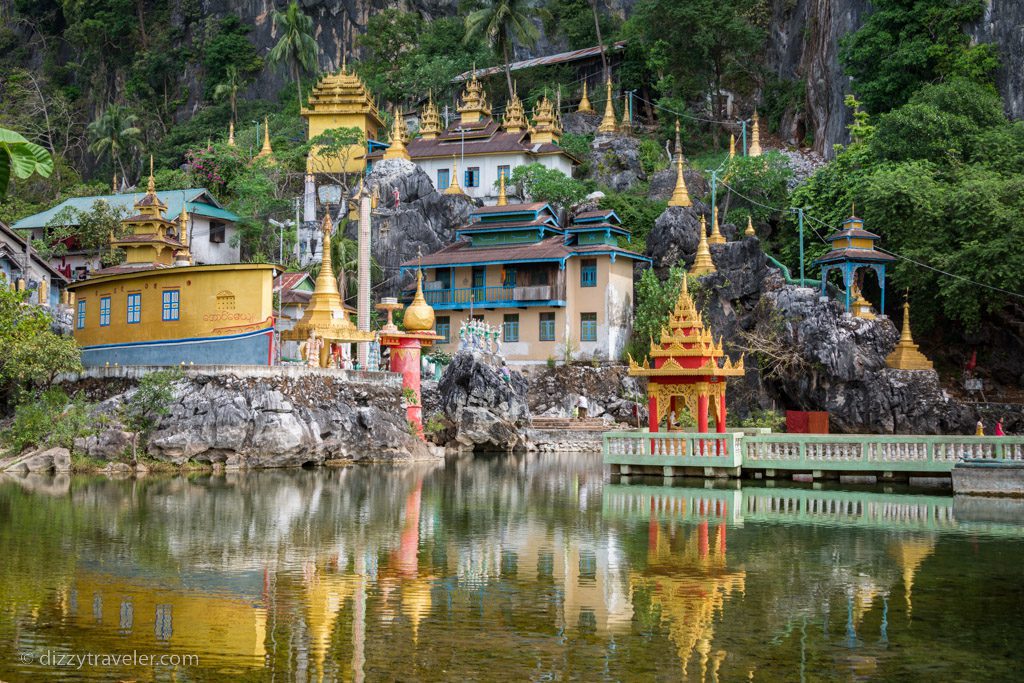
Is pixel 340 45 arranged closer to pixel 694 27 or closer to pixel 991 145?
pixel 694 27

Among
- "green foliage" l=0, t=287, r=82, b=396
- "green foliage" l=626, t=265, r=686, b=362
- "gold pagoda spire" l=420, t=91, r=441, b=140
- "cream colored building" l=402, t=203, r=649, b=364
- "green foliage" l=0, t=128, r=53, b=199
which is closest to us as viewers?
"green foliage" l=0, t=128, r=53, b=199

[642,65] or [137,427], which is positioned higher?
[642,65]

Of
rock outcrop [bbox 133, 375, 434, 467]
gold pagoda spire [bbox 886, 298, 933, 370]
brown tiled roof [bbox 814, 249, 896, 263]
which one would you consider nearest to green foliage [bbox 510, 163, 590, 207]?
brown tiled roof [bbox 814, 249, 896, 263]

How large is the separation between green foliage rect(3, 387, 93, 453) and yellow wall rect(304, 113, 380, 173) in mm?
31894

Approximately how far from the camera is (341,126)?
6694 centimetres

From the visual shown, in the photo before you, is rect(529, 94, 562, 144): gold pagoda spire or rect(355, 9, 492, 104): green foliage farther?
rect(355, 9, 492, 104): green foliage

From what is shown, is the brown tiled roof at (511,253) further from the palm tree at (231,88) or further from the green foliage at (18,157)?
the green foliage at (18,157)

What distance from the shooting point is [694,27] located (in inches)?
2554

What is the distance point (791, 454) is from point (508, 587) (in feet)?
55.5

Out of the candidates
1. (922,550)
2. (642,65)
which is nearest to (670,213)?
(642,65)

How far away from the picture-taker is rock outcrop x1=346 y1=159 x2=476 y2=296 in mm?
58938

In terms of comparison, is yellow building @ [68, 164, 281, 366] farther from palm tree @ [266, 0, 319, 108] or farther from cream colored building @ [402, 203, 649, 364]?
palm tree @ [266, 0, 319, 108]

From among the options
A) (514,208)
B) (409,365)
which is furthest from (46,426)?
(514,208)

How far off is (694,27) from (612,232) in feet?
56.4
